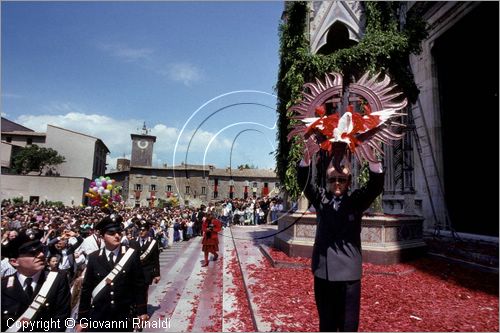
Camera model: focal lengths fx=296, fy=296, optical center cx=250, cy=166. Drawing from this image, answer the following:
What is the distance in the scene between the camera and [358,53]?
1137 centimetres

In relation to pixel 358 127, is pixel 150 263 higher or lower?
lower

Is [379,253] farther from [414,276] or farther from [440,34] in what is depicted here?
[440,34]

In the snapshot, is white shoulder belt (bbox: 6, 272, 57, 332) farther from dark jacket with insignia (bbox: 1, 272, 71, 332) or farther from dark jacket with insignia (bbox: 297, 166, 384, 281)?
dark jacket with insignia (bbox: 297, 166, 384, 281)

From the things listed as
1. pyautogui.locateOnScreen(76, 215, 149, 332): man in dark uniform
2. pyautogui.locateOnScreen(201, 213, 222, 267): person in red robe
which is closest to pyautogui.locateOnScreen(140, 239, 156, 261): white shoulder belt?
pyautogui.locateOnScreen(76, 215, 149, 332): man in dark uniform

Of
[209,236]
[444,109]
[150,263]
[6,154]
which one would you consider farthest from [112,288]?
[6,154]

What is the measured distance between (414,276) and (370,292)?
7.43ft

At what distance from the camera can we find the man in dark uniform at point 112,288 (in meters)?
4.00

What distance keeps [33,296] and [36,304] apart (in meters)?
0.15

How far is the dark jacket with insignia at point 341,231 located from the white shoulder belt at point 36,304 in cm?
309

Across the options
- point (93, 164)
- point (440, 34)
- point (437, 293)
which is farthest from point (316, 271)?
point (93, 164)

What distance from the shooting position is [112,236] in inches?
169

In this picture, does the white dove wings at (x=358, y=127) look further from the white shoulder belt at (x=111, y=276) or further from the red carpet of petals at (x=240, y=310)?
the red carpet of petals at (x=240, y=310)

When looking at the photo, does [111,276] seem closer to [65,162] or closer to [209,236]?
[209,236]

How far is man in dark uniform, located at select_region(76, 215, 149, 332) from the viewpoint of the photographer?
4.00m
